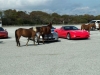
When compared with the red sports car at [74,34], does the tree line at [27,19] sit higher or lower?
higher

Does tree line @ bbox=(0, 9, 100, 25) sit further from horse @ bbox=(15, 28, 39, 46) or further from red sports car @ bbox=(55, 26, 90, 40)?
horse @ bbox=(15, 28, 39, 46)

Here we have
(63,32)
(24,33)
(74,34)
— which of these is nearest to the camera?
(24,33)

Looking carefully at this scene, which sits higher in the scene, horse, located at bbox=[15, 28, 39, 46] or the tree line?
the tree line

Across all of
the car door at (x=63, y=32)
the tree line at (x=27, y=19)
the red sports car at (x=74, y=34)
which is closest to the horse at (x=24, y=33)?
the red sports car at (x=74, y=34)

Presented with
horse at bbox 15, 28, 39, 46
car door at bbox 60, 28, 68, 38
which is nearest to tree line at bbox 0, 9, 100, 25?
car door at bbox 60, 28, 68, 38

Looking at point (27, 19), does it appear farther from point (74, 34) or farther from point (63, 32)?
point (74, 34)

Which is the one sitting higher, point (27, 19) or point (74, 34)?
point (27, 19)

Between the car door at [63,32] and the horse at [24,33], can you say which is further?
the car door at [63,32]

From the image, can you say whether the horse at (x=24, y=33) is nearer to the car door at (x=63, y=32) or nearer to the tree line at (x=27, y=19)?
the car door at (x=63, y=32)

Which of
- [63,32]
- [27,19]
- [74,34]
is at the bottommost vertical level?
[74,34]

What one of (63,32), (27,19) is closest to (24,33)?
(63,32)

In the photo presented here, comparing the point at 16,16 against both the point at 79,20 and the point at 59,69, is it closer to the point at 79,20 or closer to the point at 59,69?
the point at 79,20

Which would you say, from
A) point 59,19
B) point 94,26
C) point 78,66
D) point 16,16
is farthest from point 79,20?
point 78,66

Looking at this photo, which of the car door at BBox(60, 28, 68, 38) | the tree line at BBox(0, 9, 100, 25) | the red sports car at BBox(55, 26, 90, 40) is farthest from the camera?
the tree line at BBox(0, 9, 100, 25)
